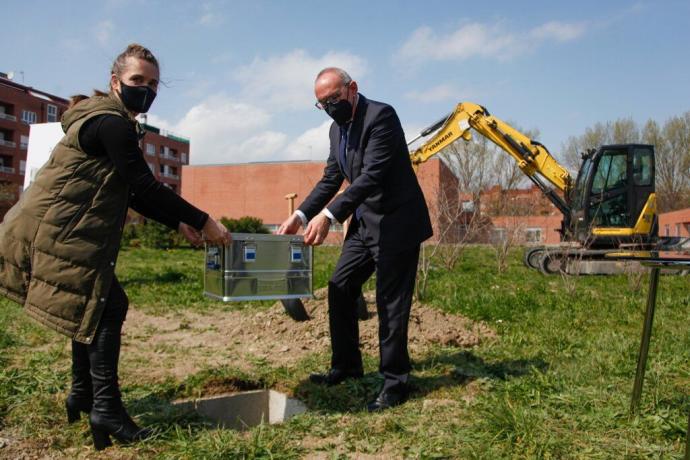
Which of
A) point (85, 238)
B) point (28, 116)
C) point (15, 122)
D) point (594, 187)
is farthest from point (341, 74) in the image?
point (28, 116)

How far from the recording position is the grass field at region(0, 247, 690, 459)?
2625 mm

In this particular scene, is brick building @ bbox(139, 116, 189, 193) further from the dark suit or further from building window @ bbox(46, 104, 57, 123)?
the dark suit

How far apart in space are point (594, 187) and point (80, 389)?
44.5 feet

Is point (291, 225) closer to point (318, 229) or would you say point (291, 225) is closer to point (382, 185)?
point (318, 229)

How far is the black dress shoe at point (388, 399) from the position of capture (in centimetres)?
334

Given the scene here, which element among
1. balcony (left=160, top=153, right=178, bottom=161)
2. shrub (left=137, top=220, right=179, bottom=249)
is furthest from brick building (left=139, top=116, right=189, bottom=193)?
shrub (left=137, top=220, right=179, bottom=249)

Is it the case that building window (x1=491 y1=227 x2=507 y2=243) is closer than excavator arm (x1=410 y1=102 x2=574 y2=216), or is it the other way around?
building window (x1=491 y1=227 x2=507 y2=243)

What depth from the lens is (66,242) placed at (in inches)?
102

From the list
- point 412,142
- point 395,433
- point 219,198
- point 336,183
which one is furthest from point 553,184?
point 219,198

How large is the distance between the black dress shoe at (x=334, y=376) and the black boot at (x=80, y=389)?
1.48 m

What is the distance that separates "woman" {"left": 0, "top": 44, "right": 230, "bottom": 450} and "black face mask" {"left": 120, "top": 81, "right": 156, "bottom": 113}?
6cm

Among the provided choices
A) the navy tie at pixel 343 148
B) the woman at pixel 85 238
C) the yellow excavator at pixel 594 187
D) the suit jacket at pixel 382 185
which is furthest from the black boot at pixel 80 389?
the yellow excavator at pixel 594 187

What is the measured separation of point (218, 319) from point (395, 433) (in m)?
4.26

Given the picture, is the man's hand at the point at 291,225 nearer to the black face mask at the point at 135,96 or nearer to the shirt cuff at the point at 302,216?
the shirt cuff at the point at 302,216
